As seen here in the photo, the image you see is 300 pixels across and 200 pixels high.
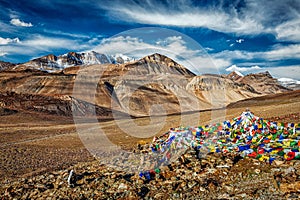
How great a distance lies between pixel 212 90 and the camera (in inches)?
4505

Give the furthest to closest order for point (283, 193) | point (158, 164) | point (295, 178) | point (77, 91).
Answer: point (77, 91) < point (158, 164) < point (295, 178) < point (283, 193)

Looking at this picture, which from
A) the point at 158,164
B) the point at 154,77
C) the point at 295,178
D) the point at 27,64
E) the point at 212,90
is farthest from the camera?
the point at 27,64

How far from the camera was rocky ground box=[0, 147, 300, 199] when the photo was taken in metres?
7.36

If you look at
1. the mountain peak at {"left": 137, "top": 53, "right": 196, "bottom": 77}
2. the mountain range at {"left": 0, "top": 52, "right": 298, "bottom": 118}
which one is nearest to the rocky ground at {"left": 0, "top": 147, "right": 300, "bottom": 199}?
the mountain range at {"left": 0, "top": 52, "right": 298, "bottom": 118}

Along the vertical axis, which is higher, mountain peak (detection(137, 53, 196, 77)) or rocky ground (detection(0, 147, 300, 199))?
mountain peak (detection(137, 53, 196, 77))

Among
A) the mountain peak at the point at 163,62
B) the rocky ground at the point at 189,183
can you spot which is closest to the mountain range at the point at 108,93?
the mountain peak at the point at 163,62

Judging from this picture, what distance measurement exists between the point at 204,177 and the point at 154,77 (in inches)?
4552

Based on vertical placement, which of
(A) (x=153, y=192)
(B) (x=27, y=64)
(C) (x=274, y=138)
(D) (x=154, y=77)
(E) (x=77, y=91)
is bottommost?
(A) (x=153, y=192)

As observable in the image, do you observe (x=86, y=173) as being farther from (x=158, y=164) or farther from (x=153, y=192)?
(x=153, y=192)

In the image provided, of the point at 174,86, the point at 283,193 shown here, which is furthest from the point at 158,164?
the point at 174,86

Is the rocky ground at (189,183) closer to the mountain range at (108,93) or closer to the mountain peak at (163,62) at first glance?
the mountain range at (108,93)

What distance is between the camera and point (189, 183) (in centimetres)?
827

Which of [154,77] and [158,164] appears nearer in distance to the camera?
[158,164]

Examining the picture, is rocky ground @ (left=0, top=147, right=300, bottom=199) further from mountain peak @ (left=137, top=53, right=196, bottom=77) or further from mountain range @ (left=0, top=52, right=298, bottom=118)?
mountain peak @ (left=137, top=53, right=196, bottom=77)
